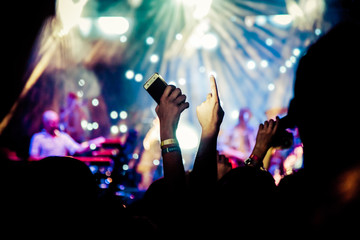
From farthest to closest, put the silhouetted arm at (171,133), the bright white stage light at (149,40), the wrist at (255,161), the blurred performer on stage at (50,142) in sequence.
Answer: the bright white stage light at (149,40), the blurred performer on stage at (50,142), the wrist at (255,161), the silhouetted arm at (171,133)

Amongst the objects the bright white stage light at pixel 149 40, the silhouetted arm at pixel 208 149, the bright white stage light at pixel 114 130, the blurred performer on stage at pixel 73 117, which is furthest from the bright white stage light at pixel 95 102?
the silhouetted arm at pixel 208 149

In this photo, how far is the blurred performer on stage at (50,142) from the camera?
15.8ft

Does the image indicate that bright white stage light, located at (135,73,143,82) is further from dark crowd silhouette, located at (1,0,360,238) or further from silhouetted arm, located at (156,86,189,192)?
dark crowd silhouette, located at (1,0,360,238)

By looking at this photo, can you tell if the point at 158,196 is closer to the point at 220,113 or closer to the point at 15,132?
the point at 220,113

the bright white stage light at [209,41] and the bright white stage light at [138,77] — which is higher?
the bright white stage light at [209,41]

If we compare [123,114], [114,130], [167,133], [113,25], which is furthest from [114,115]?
[167,133]

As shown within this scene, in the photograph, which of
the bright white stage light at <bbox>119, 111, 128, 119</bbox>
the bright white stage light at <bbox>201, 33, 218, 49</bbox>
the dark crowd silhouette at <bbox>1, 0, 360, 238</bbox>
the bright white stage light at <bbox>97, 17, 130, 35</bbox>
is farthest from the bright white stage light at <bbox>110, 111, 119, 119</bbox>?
the dark crowd silhouette at <bbox>1, 0, 360, 238</bbox>

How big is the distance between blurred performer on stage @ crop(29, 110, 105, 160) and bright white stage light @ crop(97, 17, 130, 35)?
398 centimetres

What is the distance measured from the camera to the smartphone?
1121 millimetres

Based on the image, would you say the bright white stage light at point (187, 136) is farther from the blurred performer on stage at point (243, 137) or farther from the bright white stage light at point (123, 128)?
the bright white stage light at point (123, 128)

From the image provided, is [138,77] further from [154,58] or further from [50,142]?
[50,142]

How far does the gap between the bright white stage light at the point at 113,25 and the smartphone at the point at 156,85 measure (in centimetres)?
720

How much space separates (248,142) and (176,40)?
3922 mm

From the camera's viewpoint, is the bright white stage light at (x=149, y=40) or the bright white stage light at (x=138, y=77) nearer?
the bright white stage light at (x=149, y=40)
